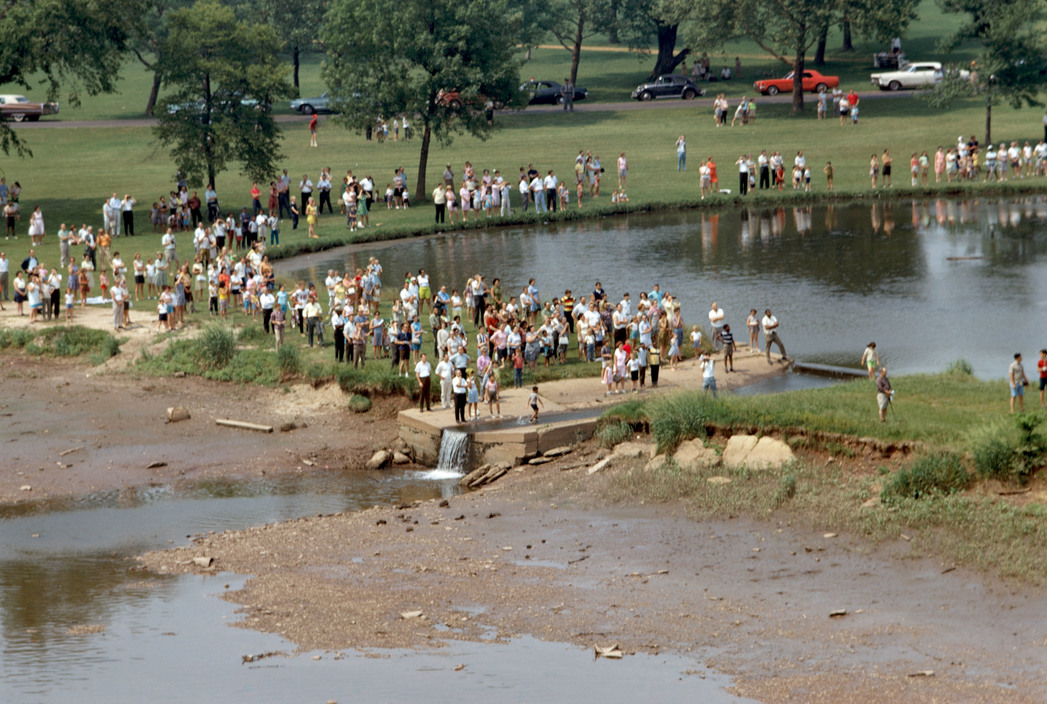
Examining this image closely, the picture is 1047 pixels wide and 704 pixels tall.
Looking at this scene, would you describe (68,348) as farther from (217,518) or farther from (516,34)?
(516,34)

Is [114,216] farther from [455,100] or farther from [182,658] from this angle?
[182,658]

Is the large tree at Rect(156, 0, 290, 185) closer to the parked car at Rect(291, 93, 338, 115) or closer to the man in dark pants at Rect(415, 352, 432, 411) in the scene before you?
the parked car at Rect(291, 93, 338, 115)

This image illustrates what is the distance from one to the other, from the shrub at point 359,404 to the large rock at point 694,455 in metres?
9.26

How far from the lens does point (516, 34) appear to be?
261 feet

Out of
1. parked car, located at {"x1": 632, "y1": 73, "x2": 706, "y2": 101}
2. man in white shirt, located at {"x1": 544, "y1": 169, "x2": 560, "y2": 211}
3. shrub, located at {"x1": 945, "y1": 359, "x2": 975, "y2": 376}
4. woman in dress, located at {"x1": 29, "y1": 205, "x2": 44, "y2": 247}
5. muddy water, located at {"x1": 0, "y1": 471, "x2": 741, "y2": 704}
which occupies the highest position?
parked car, located at {"x1": 632, "y1": 73, "x2": 706, "y2": 101}

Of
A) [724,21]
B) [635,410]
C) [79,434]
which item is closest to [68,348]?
[79,434]

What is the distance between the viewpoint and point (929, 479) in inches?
837

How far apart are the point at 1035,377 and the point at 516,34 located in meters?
56.3

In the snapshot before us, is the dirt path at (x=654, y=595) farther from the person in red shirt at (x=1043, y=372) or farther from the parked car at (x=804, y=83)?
the parked car at (x=804, y=83)

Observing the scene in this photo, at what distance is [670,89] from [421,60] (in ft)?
89.7

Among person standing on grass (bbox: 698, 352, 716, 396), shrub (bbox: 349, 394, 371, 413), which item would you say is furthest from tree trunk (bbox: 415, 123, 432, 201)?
person standing on grass (bbox: 698, 352, 716, 396)

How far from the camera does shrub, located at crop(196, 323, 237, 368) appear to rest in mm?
34500

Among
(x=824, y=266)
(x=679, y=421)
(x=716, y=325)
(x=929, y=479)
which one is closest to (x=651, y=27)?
(x=824, y=266)

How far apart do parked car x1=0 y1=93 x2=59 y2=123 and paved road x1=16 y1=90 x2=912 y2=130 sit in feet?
1.95
